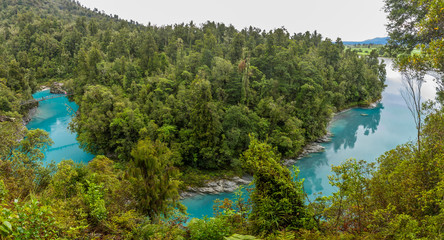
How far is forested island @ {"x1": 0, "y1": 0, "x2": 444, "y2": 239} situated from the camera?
5129mm

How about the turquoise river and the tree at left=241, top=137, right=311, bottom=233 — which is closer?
the tree at left=241, top=137, right=311, bottom=233

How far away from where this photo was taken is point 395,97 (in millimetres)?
47750

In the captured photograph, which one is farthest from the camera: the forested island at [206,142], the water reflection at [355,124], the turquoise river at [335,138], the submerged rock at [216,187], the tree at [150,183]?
the water reflection at [355,124]

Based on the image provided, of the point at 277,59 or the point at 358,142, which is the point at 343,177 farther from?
the point at 358,142

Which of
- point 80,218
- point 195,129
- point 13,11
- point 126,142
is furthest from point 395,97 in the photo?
point 13,11

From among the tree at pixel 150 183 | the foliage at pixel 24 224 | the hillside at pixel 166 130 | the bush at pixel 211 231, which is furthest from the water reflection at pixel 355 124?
the foliage at pixel 24 224

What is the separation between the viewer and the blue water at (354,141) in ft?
61.7

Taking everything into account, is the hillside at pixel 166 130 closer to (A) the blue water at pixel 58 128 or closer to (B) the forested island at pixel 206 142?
(B) the forested island at pixel 206 142

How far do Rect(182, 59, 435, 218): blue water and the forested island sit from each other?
6.75 ft

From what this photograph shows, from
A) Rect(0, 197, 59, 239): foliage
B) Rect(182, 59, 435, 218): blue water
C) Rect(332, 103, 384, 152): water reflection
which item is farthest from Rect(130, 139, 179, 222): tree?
Rect(332, 103, 384, 152): water reflection

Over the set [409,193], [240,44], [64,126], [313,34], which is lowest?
[64,126]

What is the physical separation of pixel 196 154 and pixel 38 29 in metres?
63.2

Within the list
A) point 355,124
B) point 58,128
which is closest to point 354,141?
point 355,124

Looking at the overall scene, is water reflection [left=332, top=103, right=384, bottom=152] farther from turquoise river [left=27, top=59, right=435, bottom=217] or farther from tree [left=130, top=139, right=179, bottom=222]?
tree [left=130, top=139, right=179, bottom=222]
